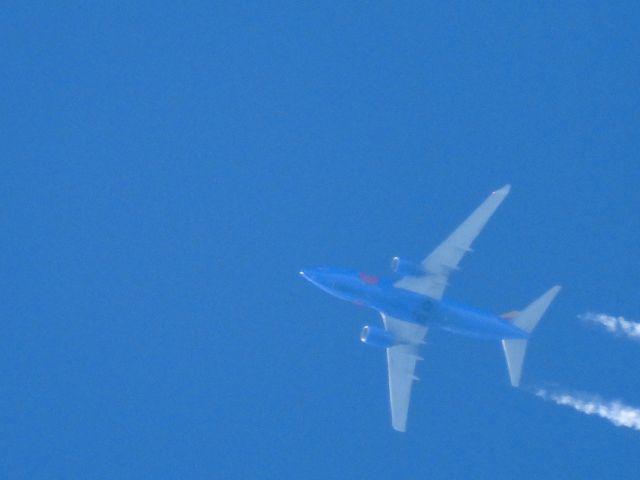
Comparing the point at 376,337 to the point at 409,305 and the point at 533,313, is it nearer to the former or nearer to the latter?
the point at 409,305

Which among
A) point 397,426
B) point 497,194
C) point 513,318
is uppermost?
point 497,194

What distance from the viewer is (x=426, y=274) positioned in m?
87.9

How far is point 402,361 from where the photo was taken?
92.3m

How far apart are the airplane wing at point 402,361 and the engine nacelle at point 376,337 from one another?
1971mm

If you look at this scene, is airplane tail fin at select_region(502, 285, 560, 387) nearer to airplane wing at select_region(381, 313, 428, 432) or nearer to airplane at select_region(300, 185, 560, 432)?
airplane at select_region(300, 185, 560, 432)

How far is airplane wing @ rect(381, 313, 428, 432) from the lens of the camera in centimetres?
9175

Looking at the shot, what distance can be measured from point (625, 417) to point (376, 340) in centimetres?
1934

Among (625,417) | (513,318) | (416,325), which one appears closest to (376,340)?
(416,325)

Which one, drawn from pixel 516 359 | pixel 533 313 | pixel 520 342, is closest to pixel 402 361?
pixel 516 359

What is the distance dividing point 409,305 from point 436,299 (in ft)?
6.72

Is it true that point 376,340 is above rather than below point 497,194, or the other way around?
below

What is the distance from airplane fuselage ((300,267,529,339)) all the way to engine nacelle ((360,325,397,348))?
1.94 m

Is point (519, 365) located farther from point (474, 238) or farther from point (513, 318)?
point (474, 238)

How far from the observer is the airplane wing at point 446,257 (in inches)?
3364
